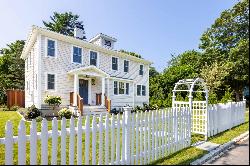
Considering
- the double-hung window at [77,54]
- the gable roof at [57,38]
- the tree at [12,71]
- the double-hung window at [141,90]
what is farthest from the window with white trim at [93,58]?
the tree at [12,71]

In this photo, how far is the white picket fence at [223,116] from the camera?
339 inches

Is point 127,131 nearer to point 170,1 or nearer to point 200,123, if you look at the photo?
point 170,1

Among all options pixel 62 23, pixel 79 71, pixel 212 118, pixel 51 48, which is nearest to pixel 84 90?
pixel 79 71

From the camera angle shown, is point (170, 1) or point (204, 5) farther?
point (170, 1)

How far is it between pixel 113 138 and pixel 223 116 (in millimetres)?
6764

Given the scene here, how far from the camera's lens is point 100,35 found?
934 inches

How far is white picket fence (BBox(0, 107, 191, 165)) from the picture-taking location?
11.2 feet

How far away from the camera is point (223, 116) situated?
9594mm

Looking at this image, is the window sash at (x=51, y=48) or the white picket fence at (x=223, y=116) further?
the window sash at (x=51, y=48)

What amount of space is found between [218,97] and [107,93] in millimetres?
9897

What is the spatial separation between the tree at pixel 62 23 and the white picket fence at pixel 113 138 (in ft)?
135

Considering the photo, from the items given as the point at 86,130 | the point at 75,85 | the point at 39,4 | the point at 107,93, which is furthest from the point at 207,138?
the point at 107,93

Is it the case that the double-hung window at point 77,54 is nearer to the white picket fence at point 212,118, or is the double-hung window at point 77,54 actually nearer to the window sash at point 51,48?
the window sash at point 51,48

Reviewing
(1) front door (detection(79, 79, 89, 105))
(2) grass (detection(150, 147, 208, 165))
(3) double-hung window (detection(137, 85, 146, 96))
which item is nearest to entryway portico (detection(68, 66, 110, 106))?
(1) front door (detection(79, 79, 89, 105))
